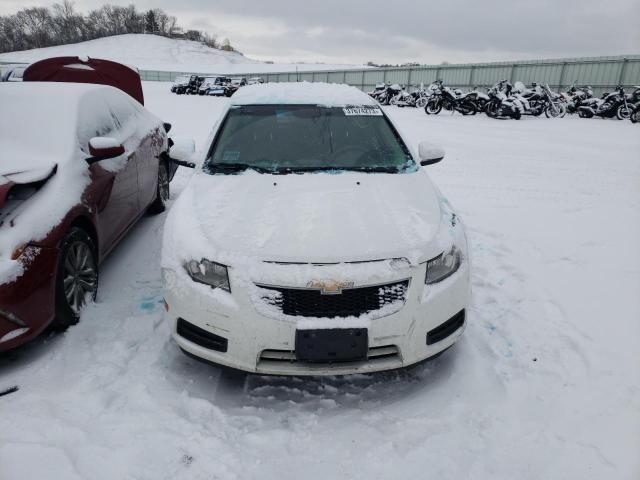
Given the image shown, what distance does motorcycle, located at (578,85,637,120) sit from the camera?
593 inches

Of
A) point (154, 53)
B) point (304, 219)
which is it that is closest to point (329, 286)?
point (304, 219)

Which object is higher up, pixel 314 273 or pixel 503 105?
pixel 314 273

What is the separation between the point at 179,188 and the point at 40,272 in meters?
4.20

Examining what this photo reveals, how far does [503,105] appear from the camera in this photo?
49.6 feet

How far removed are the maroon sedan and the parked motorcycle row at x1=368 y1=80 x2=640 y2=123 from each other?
1398 cm

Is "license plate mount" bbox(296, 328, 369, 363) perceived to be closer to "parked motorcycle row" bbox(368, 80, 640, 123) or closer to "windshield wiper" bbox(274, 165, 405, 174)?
"windshield wiper" bbox(274, 165, 405, 174)

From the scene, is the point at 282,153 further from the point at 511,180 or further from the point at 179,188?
the point at 511,180

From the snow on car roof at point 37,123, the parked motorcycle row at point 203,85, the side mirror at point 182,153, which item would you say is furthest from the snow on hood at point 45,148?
the parked motorcycle row at point 203,85

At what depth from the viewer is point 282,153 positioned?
10.9 ft

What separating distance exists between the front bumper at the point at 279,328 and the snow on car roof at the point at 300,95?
1.92m

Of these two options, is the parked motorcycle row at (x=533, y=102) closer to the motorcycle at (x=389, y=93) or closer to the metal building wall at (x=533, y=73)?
the metal building wall at (x=533, y=73)

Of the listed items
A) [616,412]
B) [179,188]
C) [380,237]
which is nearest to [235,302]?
[380,237]

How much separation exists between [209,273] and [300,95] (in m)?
2.10

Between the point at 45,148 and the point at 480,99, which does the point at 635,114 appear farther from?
the point at 45,148
